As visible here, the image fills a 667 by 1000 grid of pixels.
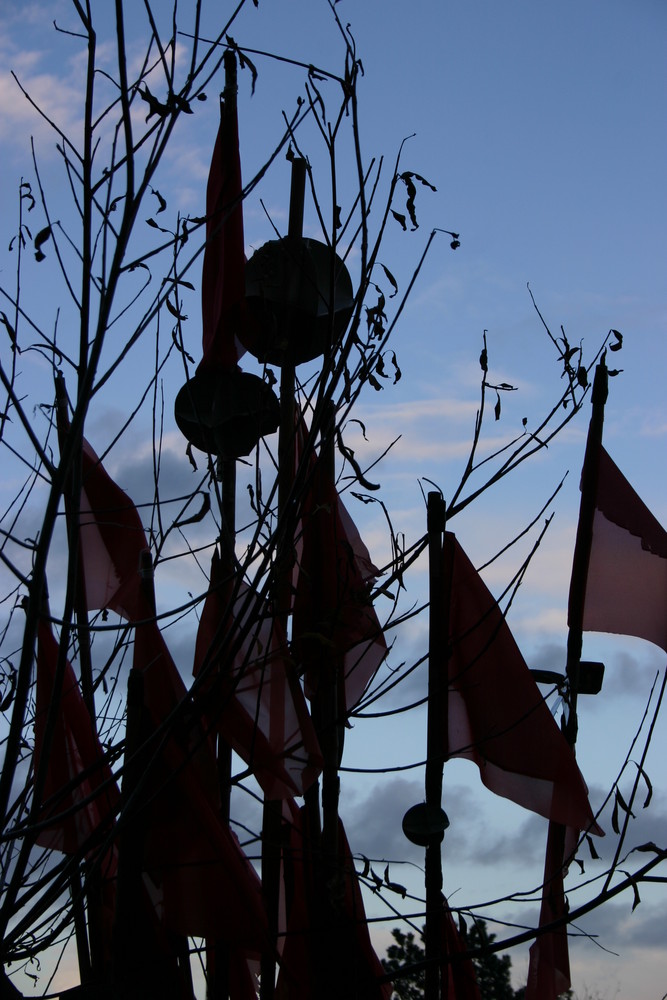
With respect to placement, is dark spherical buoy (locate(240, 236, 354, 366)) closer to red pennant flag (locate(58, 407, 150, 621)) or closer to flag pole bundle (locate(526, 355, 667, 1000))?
red pennant flag (locate(58, 407, 150, 621))

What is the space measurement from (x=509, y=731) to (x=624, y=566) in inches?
61.0

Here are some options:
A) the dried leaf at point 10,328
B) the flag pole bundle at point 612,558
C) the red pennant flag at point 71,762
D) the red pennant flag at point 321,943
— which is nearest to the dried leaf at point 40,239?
the dried leaf at point 10,328

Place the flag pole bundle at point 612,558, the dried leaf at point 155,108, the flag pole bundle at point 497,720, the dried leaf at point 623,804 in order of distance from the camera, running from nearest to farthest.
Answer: the dried leaf at point 155,108 → the dried leaf at point 623,804 → the flag pole bundle at point 497,720 → the flag pole bundle at point 612,558

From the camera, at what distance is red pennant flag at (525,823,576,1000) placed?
260 inches

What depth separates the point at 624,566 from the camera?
756 centimetres

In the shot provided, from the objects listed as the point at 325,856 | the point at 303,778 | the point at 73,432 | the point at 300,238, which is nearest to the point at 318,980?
the point at 325,856

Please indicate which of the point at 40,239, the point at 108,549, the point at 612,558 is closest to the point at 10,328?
the point at 40,239

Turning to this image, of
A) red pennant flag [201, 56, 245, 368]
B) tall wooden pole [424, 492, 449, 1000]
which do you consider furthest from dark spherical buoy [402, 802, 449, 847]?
red pennant flag [201, 56, 245, 368]

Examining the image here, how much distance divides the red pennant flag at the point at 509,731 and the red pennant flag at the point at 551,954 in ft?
0.79

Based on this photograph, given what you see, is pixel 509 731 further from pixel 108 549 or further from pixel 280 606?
pixel 108 549

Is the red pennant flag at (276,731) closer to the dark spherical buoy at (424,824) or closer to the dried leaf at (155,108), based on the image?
the dark spherical buoy at (424,824)

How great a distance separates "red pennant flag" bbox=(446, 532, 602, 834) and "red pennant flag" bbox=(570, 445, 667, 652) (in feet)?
2.71

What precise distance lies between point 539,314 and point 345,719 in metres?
2.36

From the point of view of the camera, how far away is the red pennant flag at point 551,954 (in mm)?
6598
